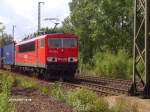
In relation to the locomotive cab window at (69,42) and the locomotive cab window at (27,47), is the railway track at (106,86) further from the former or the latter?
the locomotive cab window at (27,47)

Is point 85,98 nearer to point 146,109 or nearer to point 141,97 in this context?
point 146,109

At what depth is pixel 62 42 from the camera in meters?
31.9

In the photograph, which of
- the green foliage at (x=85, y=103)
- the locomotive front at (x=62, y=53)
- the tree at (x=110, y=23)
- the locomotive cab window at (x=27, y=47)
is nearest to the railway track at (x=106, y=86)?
the locomotive front at (x=62, y=53)

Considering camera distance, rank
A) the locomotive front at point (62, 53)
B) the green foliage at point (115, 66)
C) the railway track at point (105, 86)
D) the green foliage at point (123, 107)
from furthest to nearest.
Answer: the green foliage at point (115, 66) < the locomotive front at point (62, 53) < the railway track at point (105, 86) < the green foliage at point (123, 107)

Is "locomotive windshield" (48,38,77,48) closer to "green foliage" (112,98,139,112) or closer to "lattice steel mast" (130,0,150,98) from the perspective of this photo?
"lattice steel mast" (130,0,150,98)

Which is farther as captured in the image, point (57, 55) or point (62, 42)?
point (62, 42)

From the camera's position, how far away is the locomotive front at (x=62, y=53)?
103ft

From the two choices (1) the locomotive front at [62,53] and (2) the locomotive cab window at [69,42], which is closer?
(1) the locomotive front at [62,53]

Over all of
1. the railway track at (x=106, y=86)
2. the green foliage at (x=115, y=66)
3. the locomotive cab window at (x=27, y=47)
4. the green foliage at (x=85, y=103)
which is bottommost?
the railway track at (x=106, y=86)

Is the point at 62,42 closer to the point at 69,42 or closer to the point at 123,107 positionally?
the point at 69,42

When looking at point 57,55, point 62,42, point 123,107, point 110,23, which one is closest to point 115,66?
point 110,23

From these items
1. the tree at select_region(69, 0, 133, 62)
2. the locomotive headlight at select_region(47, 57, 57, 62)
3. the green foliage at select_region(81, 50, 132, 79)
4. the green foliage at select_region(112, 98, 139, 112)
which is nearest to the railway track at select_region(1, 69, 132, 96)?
the locomotive headlight at select_region(47, 57, 57, 62)

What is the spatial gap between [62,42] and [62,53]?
2.32ft

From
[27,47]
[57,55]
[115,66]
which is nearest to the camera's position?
[57,55]
